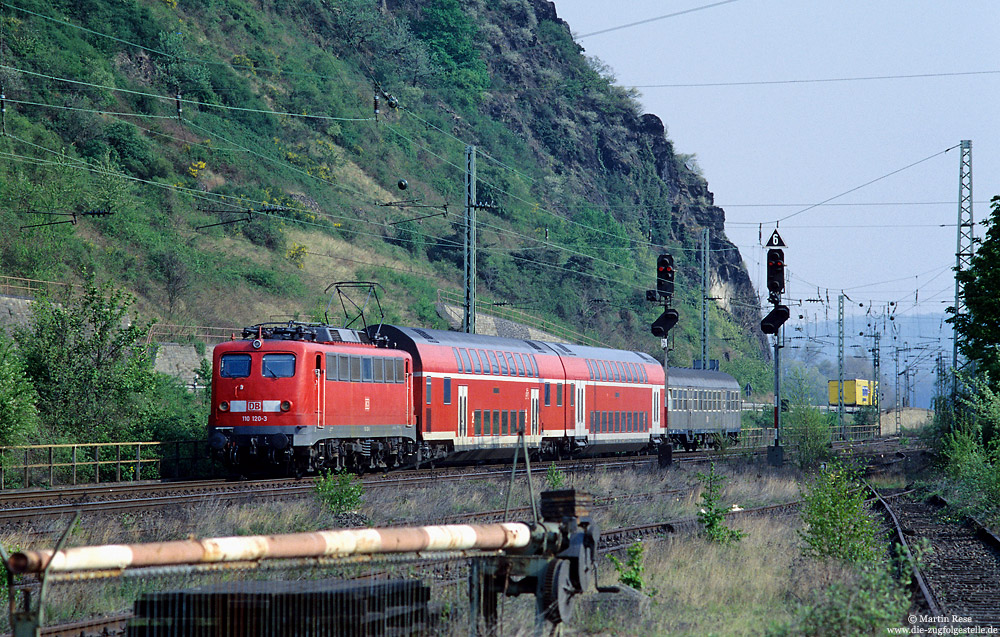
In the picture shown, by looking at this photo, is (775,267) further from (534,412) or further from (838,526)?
(838,526)

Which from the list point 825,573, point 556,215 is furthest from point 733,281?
point 825,573

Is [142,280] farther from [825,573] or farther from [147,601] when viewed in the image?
[147,601]

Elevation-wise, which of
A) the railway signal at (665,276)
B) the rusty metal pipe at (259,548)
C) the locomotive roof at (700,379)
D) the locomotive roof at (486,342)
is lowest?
the rusty metal pipe at (259,548)

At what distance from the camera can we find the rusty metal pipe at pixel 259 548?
5441 mm

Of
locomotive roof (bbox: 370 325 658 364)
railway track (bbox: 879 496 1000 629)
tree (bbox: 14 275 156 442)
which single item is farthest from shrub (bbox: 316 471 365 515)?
tree (bbox: 14 275 156 442)

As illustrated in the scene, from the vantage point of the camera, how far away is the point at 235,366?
83.1ft

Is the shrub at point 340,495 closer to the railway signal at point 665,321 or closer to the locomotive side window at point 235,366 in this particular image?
the locomotive side window at point 235,366

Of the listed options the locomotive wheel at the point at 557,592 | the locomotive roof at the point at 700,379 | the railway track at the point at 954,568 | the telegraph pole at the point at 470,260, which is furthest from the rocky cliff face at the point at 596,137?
the locomotive wheel at the point at 557,592

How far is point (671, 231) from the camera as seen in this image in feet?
378

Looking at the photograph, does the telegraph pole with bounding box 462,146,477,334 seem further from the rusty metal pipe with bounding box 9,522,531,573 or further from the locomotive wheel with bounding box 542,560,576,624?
the rusty metal pipe with bounding box 9,522,531,573

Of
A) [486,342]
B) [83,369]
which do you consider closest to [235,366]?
[83,369]

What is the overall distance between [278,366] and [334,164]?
57261 millimetres

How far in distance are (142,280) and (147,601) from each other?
51741 mm

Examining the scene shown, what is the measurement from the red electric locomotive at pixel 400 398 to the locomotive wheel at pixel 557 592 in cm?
1711
